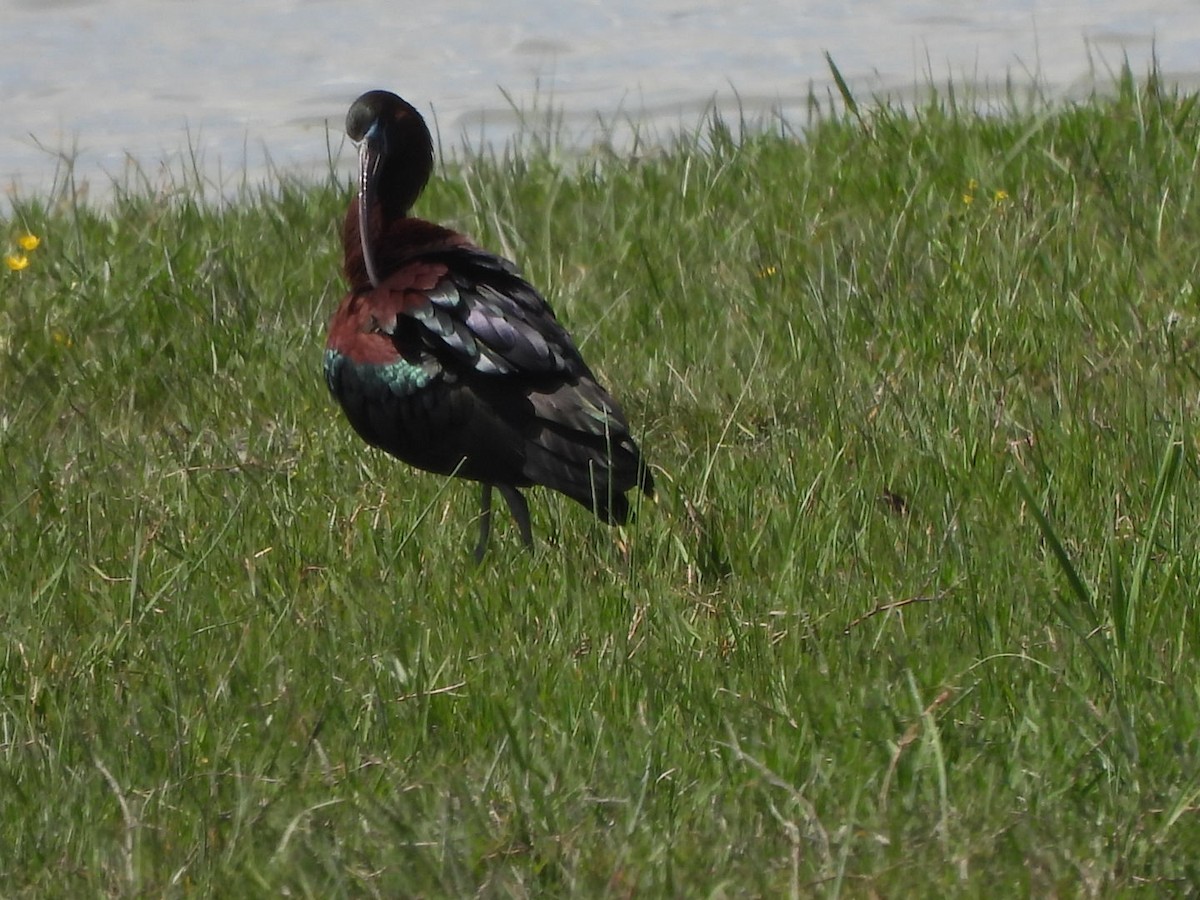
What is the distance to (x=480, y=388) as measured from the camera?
4.52 metres

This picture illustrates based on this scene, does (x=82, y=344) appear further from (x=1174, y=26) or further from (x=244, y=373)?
(x=1174, y=26)

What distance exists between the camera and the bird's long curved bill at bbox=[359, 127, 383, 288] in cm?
484

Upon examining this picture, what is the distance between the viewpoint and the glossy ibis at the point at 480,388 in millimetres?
4402

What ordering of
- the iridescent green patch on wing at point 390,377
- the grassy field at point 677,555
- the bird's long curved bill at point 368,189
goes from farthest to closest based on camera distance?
the bird's long curved bill at point 368,189 < the iridescent green patch on wing at point 390,377 < the grassy field at point 677,555

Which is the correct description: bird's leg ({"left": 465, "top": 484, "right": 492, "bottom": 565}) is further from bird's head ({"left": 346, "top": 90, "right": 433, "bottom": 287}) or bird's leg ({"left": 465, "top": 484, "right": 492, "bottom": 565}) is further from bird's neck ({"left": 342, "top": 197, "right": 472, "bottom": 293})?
bird's head ({"left": 346, "top": 90, "right": 433, "bottom": 287})

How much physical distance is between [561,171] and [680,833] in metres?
4.28

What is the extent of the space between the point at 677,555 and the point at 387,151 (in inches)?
56.4

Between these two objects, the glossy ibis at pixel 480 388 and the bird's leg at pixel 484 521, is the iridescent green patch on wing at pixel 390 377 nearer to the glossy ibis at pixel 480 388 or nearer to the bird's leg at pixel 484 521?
the glossy ibis at pixel 480 388

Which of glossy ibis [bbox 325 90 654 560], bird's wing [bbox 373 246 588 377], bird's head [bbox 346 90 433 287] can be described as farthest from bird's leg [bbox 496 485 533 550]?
bird's head [bbox 346 90 433 287]

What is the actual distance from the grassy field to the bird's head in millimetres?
597

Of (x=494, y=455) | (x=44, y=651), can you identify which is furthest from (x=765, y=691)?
(x=44, y=651)

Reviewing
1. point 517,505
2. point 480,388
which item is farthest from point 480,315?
point 517,505

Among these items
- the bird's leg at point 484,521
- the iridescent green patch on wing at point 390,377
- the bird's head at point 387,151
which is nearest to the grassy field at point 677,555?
the bird's leg at point 484,521

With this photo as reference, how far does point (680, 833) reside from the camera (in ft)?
10.1
